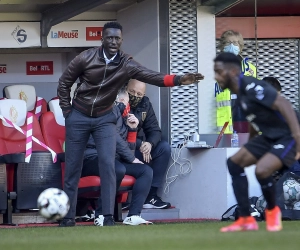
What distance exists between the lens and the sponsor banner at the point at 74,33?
586 inches

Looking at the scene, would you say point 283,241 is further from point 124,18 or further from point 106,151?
point 124,18

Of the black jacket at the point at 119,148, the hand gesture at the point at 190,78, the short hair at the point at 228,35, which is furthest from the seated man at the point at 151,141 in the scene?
the hand gesture at the point at 190,78

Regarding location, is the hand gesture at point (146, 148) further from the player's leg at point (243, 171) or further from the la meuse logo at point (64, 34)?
the player's leg at point (243, 171)

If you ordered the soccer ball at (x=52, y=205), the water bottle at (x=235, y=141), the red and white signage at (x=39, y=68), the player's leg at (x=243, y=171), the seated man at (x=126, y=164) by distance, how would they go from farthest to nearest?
the red and white signage at (x=39, y=68) → the water bottle at (x=235, y=141) → the seated man at (x=126, y=164) → the soccer ball at (x=52, y=205) → the player's leg at (x=243, y=171)

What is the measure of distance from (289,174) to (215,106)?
1.69m

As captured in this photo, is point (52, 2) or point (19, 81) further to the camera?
point (19, 81)

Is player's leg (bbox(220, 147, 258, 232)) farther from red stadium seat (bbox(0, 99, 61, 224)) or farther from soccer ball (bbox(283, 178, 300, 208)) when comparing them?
red stadium seat (bbox(0, 99, 61, 224))

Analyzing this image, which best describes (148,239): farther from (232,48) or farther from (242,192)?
(232,48)

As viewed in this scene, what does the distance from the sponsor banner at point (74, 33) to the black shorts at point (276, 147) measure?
632 centimetres

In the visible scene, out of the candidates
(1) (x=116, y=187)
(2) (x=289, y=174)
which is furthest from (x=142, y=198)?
(2) (x=289, y=174)

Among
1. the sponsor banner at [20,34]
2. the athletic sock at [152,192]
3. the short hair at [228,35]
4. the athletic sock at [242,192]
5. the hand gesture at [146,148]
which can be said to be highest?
the sponsor banner at [20,34]

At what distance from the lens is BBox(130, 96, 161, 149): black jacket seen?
13.2 meters

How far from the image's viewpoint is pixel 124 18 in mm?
14539

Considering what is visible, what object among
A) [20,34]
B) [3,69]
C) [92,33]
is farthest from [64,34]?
[3,69]
